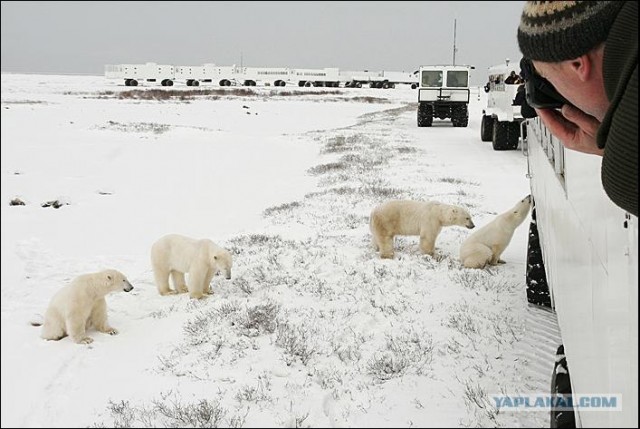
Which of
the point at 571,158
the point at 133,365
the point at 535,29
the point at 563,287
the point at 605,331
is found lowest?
the point at 133,365

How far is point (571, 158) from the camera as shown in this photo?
6.93 ft

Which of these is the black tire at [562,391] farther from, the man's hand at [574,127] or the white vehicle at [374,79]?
the white vehicle at [374,79]

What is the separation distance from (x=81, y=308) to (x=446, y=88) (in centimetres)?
2244

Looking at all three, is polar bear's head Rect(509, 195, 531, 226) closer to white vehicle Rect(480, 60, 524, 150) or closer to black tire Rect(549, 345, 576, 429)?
black tire Rect(549, 345, 576, 429)

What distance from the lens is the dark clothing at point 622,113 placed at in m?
0.88

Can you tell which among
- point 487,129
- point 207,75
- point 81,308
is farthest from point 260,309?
point 207,75

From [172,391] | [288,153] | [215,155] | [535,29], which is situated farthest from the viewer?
[288,153]

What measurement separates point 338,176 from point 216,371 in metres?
9.53

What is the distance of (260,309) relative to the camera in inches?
204

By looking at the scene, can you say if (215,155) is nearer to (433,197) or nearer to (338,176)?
(338,176)

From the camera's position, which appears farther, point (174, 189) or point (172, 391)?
point (174, 189)

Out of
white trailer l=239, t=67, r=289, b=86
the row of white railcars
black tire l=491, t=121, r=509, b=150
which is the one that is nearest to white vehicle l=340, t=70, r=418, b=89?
the row of white railcars

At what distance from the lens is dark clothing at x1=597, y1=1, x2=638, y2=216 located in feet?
2.90

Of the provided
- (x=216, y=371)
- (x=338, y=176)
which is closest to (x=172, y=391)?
(x=216, y=371)
